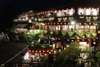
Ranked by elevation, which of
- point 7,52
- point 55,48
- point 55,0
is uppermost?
point 55,0

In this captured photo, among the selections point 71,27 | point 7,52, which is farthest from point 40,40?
point 7,52

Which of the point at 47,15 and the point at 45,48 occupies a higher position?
the point at 47,15

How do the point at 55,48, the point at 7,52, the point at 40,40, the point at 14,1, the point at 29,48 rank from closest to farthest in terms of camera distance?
the point at 7,52, the point at 14,1, the point at 29,48, the point at 55,48, the point at 40,40

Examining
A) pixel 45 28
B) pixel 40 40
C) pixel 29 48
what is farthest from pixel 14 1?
pixel 45 28

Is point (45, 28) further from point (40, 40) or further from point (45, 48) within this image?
point (45, 48)

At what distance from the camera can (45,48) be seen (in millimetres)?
15375

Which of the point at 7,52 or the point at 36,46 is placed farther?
the point at 36,46

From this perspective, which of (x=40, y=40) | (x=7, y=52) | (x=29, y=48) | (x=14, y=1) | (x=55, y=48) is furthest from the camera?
(x=40, y=40)

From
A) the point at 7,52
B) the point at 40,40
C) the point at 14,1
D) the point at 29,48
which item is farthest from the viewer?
the point at 40,40

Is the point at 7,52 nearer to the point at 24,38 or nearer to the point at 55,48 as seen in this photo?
the point at 55,48

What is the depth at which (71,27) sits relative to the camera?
18.4 m

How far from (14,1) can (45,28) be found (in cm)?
596

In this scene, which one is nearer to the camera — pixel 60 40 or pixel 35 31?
pixel 60 40

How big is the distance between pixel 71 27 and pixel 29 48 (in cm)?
484
